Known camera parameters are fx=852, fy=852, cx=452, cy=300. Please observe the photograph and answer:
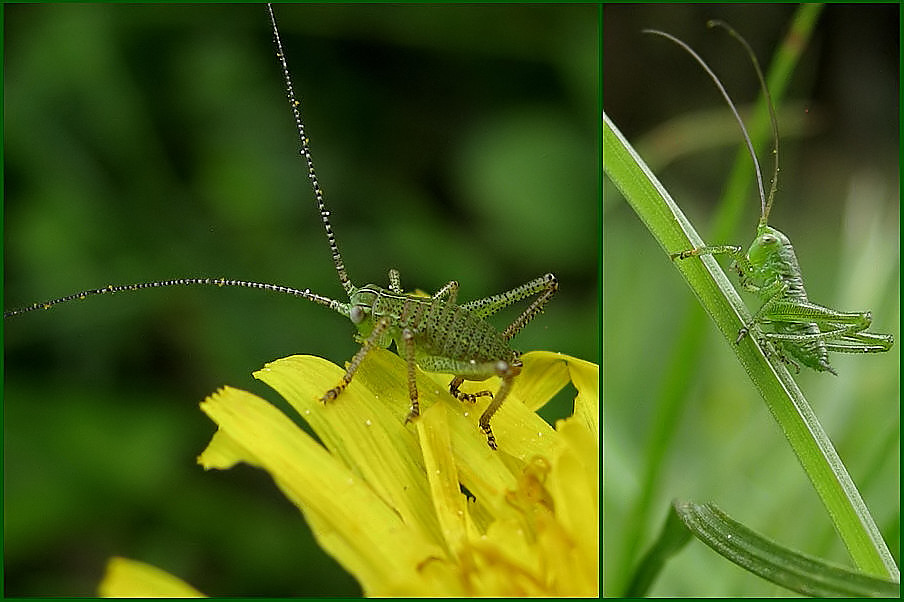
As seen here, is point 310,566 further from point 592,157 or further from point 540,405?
point 592,157

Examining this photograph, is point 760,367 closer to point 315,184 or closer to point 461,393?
point 461,393

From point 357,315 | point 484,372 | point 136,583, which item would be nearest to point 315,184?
point 357,315

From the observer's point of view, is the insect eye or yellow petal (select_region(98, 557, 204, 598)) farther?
the insect eye

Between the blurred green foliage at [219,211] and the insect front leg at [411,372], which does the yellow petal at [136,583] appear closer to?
the insect front leg at [411,372]

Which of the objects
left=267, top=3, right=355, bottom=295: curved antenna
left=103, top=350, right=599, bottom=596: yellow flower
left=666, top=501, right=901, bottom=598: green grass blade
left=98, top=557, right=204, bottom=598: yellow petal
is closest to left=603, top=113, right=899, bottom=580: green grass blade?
left=666, top=501, right=901, bottom=598: green grass blade

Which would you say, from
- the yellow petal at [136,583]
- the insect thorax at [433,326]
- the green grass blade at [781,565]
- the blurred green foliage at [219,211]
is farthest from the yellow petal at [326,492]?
the blurred green foliage at [219,211]

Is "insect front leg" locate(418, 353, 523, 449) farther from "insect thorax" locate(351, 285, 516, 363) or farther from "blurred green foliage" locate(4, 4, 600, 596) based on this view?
"blurred green foliage" locate(4, 4, 600, 596)

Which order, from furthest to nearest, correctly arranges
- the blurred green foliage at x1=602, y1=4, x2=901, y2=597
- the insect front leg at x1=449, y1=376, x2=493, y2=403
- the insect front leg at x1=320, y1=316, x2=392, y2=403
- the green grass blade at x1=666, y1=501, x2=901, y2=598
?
the blurred green foliage at x1=602, y1=4, x2=901, y2=597
the insect front leg at x1=449, y1=376, x2=493, y2=403
the insect front leg at x1=320, y1=316, x2=392, y2=403
the green grass blade at x1=666, y1=501, x2=901, y2=598
